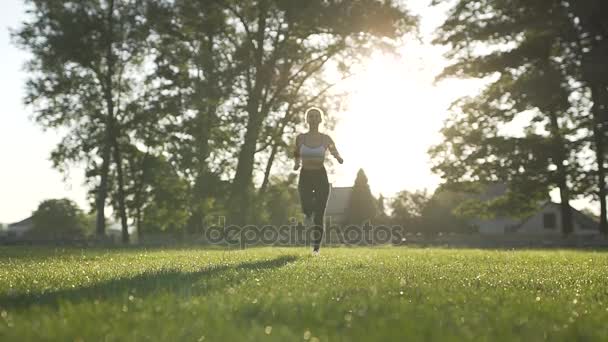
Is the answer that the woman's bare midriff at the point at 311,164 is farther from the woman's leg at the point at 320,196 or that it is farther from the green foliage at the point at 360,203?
the green foliage at the point at 360,203

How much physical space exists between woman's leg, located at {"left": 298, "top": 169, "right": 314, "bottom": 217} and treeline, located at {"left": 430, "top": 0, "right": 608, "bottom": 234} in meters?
20.4

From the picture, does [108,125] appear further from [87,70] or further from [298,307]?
[298,307]

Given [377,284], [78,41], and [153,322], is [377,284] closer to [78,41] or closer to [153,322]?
[153,322]

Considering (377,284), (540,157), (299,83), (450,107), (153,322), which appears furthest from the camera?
(299,83)

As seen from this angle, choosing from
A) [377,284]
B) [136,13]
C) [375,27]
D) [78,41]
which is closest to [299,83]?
[375,27]

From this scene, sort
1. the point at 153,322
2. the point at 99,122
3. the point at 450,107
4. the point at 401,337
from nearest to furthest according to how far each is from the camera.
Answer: the point at 401,337
the point at 153,322
the point at 450,107
the point at 99,122

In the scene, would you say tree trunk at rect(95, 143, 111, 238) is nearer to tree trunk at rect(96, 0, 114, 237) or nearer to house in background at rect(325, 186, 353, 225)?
tree trunk at rect(96, 0, 114, 237)

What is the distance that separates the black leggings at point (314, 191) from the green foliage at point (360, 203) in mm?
76031

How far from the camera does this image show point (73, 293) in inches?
209

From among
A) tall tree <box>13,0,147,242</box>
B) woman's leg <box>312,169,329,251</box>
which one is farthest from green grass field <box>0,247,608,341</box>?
tall tree <box>13,0,147,242</box>

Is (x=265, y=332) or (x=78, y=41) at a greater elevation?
(x=78, y=41)

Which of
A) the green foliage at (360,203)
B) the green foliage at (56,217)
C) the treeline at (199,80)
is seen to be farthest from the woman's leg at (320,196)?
the green foliage at (56,217)

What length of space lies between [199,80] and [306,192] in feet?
68.8

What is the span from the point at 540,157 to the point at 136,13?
888 inches
